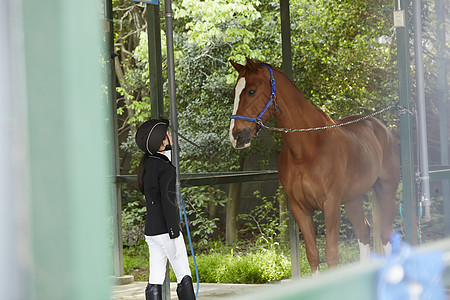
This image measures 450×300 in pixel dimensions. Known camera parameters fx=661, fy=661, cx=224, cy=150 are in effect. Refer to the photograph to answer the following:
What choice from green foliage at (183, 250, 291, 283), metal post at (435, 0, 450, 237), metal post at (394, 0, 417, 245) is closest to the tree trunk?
green foliage at (183, 250, 291, 283)

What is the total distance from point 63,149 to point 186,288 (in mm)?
3673

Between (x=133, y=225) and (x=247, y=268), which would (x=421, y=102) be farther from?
(x=133, y=225)

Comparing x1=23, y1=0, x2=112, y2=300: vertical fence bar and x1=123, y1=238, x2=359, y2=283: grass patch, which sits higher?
x1=23, y1=0, x2=112, y2=300: vertical fence bar

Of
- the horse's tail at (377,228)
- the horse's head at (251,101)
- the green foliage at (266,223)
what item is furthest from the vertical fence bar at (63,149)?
the green foliage at (266,223)

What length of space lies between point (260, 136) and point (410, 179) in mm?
5946

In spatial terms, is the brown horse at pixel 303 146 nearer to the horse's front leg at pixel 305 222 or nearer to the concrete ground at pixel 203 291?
the horse's front leg at pixel 305 222

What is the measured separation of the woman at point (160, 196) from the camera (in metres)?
4.20

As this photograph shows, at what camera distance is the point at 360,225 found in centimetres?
578

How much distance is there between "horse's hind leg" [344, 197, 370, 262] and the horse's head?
1449mm

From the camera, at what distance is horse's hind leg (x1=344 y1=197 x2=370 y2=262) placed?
18.7 feet

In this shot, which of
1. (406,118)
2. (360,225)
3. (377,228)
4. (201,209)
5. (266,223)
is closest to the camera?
(406,118)

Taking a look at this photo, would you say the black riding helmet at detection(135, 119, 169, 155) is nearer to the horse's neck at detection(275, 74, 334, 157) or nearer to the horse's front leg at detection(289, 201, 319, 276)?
the horse's neck at detection(275, 74, 334, 157)

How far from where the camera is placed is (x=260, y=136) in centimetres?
924

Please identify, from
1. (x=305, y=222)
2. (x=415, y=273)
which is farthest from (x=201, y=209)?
(x=415, y=273)
